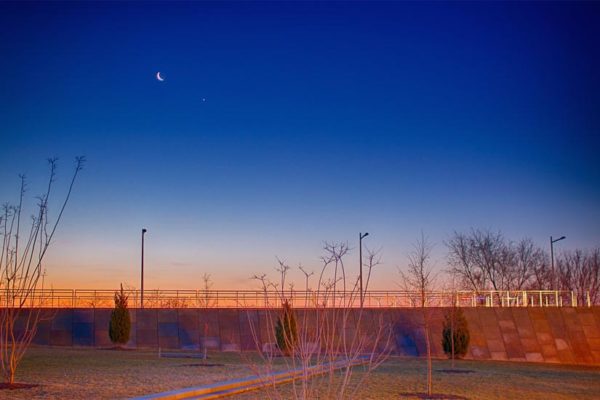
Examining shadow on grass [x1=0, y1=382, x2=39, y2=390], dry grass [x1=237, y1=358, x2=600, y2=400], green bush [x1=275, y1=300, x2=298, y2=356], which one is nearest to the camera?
green bush [x1=275, y1=300, x2=298, y2=356]

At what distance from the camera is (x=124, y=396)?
12445 millimetres

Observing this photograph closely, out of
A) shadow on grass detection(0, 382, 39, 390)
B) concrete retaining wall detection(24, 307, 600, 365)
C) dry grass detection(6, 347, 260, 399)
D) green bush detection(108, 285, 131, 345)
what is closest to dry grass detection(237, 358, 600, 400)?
dry grass detection(6, 347, 260, 399)

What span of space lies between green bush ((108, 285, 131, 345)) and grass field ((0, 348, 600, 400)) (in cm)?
375

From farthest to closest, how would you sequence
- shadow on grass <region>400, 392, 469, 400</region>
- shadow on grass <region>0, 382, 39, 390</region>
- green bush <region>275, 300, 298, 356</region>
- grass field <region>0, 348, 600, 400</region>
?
shadow on grass <region>400, 392, 469, 400</region> < grass field <region>0, 348, 600, 400</region> < shadow on grass <region>0, 382, 39, 390</region> < green bush <region>275, 300, 298, 356</region>

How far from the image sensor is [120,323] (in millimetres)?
26266

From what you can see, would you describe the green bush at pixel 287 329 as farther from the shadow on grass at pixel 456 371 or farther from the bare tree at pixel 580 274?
the bare tree at pixel 580 274

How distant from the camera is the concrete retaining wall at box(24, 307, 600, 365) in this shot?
27328mm

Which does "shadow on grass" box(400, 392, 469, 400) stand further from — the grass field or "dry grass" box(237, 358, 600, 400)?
the grass field

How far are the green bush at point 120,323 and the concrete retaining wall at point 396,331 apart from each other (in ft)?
3.05

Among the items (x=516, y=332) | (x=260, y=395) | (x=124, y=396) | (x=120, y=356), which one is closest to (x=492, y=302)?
(x=516, y=332)

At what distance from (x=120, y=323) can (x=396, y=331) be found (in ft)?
38.2

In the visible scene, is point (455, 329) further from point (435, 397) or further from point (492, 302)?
point (435, 397)

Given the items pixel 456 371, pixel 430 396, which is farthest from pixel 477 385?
pixel 456 371

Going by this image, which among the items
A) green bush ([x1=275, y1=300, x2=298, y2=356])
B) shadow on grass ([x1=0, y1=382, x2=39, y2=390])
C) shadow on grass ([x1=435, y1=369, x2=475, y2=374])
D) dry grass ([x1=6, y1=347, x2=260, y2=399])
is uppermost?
green bush ([x1=275, y1=300, x2=298, y2=356])
